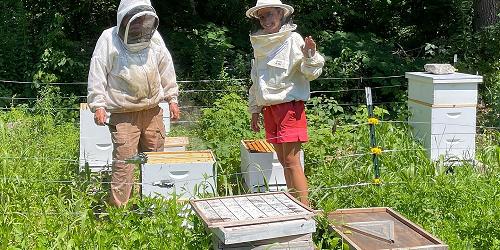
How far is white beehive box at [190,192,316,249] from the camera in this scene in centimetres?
303

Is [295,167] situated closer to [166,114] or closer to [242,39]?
[166,114]

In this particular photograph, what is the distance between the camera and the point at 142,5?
4.33 meters

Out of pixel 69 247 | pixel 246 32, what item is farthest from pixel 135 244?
pixel 246 32

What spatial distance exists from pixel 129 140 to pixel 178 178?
0.51 meters

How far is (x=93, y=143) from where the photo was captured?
17.3ft

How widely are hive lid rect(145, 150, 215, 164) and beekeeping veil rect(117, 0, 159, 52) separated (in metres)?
0.72

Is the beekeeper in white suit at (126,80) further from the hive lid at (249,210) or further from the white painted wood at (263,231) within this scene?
the white painted wood at (263,231)

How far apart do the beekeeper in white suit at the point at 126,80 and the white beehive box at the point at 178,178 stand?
0.22m

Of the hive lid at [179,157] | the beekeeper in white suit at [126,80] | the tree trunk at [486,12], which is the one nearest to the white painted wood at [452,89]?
the hive lid at [179,157]

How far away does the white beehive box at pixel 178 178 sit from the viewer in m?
4.15

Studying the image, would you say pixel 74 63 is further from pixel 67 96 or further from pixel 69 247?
pixel 69 247

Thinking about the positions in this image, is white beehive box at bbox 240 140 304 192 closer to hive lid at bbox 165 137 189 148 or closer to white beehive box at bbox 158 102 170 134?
hive lid at bbox 165 137 189 148

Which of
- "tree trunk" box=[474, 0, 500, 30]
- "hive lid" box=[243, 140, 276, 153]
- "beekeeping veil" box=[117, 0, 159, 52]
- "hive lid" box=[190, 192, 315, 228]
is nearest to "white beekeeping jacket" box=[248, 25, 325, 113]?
"hive lid" box=[243, 140, 276, 153]

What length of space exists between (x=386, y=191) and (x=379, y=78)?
4.45 meters
